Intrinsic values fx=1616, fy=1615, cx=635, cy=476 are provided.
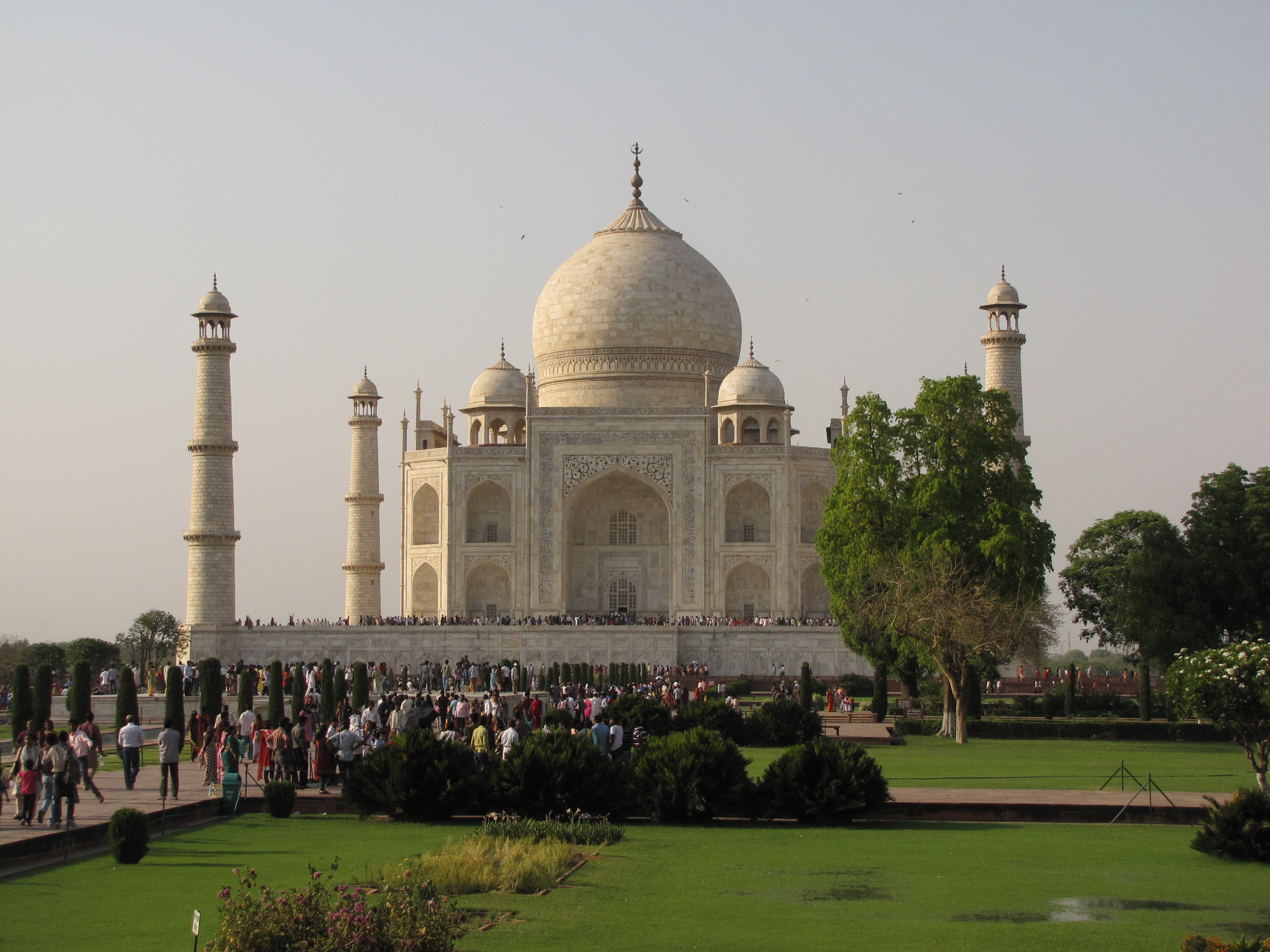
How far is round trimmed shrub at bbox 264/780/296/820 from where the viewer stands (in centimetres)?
1250

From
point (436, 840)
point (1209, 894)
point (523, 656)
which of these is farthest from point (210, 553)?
point (1209, 894)

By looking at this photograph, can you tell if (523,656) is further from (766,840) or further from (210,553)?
(766,840)

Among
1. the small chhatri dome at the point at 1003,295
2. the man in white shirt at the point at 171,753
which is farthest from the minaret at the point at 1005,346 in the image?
the man in white shirt at the point at 171,753

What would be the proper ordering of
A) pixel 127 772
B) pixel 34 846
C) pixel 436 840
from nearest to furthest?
pixel 34 846 → pixel 436 840 → pixel 127 772

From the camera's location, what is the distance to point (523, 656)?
3222cm

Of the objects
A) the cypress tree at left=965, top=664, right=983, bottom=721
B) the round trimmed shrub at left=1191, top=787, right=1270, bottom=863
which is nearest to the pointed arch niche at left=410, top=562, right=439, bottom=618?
the cypress tree at left=965, top=664, right=983, bottom=721

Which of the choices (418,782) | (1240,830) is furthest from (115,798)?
(1240,830)

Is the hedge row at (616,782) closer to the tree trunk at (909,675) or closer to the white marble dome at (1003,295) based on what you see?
the tree trunk at (909,675)

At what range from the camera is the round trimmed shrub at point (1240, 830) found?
1021 cm

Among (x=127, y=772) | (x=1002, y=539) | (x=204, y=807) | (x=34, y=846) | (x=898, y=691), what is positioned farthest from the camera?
(x=898, y=691)

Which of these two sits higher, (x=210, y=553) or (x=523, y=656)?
(x=210, y=553)

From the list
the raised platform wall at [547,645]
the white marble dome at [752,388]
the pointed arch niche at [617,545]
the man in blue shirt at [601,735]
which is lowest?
the man in blue shirt at [601,735]

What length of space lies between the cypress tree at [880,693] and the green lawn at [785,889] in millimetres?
11512

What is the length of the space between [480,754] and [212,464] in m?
20.2
